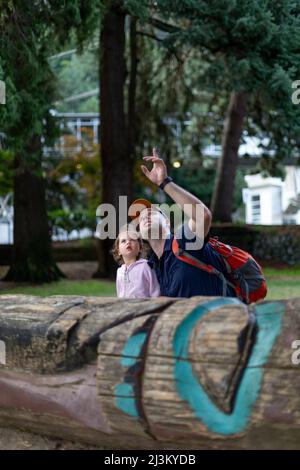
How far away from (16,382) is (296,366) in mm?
1520

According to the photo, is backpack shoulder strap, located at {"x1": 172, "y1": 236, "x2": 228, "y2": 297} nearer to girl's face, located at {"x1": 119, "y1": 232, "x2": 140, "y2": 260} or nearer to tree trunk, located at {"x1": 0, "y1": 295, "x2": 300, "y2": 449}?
tree trunk, located at {"x1": 0, "y1": 295, "x2": 300, "y2": 449}

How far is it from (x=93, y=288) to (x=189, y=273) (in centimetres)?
904

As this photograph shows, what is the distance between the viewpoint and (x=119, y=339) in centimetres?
320

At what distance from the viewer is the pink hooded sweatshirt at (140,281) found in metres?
3.85

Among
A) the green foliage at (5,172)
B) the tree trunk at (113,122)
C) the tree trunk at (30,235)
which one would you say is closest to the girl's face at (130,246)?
the tree trunk at (113,122)

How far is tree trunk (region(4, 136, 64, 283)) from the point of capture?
13.6 m

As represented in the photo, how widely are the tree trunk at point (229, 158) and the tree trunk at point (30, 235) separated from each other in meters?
5.72

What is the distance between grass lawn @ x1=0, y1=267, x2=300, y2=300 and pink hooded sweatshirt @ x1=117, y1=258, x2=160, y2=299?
736cm

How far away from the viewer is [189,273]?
Result: 11.7ft

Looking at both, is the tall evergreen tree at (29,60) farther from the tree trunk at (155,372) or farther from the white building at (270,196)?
the white building at (270,196)

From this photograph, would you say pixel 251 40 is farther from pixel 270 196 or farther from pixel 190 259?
pixel 270 196

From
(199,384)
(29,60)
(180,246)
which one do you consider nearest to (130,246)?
(180,246)

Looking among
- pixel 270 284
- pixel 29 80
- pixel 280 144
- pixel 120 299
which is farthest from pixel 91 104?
pixel 120 299
